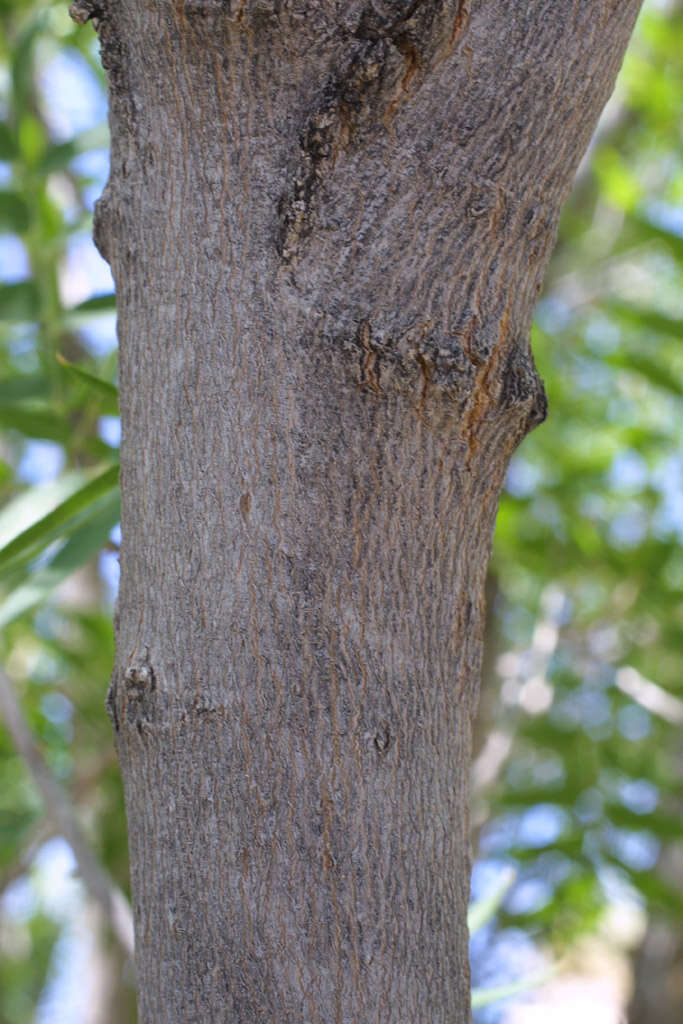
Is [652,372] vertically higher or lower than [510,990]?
higher

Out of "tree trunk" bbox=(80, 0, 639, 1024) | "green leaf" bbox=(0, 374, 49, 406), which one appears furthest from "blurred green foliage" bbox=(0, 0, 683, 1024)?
"tree trunk" bbox=(80, 0, 639, 1024)

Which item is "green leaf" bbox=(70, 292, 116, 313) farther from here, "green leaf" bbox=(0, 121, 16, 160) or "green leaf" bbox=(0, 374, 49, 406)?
"green leaf" bbox=(0, 121, 16, 160)

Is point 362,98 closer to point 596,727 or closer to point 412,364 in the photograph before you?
point 412,364

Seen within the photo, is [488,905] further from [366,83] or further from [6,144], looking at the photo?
[6,144]

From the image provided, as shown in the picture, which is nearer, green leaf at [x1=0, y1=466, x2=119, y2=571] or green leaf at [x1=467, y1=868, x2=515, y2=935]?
green leaf at [x1=0, y1=466, x2=119, y2=571]

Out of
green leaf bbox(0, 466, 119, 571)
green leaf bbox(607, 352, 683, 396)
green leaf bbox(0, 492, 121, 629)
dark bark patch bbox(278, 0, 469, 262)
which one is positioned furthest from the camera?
green leaf bbox(607, 352, 683, 396)

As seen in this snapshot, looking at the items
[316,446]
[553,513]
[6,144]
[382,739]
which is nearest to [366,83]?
[316,446]

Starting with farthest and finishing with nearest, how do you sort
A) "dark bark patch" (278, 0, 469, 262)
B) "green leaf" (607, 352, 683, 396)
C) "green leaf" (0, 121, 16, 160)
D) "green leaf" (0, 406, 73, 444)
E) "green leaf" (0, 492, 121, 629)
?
"green leaf" (607, 352, 683, 396) < "green leaf" (0, 121, 16, 160) < "green leaf" (0, 406, 73, 444) < "green leaf" (0, 492, 121, 629) < "dark bark patch" (278, 0, 469, 262)
